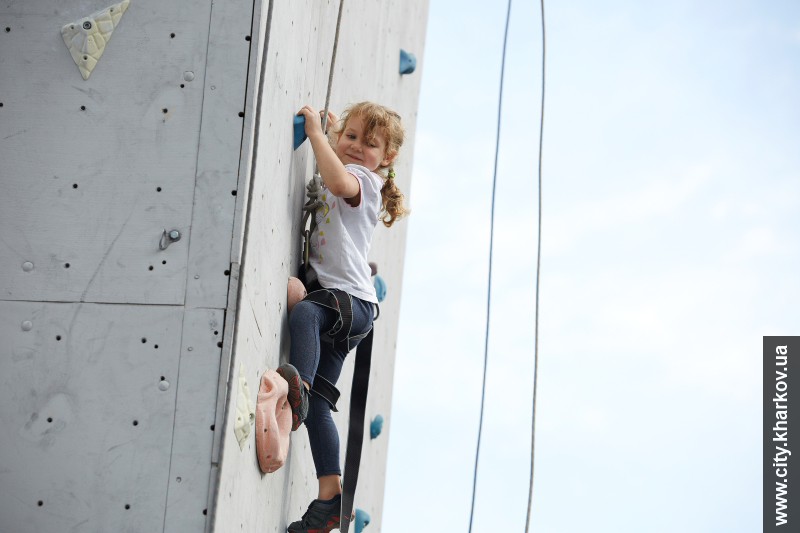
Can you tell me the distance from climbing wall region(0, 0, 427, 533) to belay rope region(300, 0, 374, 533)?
13.7 inches

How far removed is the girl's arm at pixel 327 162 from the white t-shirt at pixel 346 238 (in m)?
0.09

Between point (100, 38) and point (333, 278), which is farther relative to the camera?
point (333, 278)

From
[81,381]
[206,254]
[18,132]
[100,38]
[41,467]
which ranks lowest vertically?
[41,467]

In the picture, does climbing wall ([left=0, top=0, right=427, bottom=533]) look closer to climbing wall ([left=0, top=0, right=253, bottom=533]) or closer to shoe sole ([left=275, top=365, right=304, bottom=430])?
climbing wall ([left=0, top=0, right=253, bottom=533])

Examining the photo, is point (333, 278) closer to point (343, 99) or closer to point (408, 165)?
point (343, 99)

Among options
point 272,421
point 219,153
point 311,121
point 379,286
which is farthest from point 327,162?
point 379,286

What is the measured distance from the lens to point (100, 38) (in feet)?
10.7

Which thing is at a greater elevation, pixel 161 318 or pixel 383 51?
pixel 383 51

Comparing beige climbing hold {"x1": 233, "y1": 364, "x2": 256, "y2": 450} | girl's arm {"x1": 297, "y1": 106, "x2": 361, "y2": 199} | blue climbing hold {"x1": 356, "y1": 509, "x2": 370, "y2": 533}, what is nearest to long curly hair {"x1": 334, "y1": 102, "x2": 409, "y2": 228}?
girl's arm {"x1": 297, "y1": 106, "x2": 361, "y2": 199}

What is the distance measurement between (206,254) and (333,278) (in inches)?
28.6

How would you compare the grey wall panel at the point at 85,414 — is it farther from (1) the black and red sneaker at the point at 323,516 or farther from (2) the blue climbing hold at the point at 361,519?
(2) the blue climbing hold at the point at 361,519

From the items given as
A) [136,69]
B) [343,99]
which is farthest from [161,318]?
[343,99]

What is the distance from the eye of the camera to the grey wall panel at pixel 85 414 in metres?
2.98

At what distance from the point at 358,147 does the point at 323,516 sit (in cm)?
111
